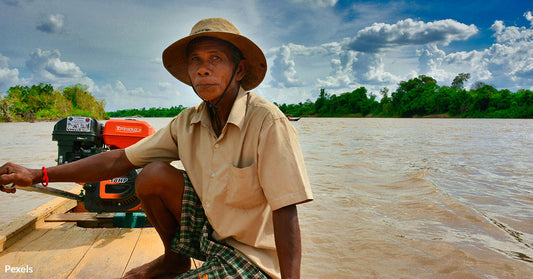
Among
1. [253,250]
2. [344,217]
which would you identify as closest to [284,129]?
[253,250]

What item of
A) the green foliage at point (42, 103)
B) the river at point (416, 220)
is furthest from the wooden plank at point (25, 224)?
the green foliage at point (42, 103)

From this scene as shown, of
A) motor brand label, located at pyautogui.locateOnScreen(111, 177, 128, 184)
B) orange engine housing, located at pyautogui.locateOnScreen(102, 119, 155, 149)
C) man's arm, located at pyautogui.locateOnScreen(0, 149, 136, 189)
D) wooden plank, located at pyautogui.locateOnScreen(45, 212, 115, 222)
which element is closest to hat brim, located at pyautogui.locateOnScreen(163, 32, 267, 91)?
man's arm, located at pyautogui.locateOnScreen(0, 149, 136, 189)

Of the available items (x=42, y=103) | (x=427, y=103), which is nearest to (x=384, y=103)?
(x=427, y=103)

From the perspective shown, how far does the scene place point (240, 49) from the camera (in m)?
1.46

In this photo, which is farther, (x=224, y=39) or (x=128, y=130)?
(x=128, y=130)

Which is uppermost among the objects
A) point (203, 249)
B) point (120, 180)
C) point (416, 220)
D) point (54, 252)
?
point (120, 180)

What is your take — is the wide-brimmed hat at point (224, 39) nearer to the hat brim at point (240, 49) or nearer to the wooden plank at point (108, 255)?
the hat brim at point (240, 49)

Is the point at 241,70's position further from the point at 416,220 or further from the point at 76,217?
the point at 416,220

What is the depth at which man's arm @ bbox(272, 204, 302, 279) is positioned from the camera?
1103 mm

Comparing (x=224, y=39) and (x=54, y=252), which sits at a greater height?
(x=224, y=39)

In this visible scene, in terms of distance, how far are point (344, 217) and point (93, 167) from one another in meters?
2.49

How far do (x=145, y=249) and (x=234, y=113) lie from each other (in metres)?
1.16

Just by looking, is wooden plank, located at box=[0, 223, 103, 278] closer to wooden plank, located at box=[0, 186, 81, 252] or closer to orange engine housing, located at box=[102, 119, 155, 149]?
wooden plank, located at box=[0, 186, 81, 252]

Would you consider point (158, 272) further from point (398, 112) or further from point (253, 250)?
point (398, 112)
